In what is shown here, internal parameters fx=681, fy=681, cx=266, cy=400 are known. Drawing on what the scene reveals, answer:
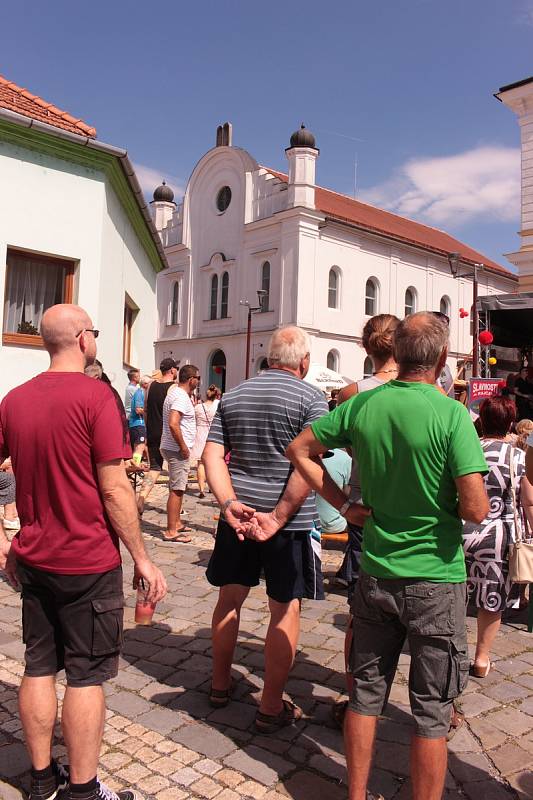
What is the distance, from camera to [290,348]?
11.6ft

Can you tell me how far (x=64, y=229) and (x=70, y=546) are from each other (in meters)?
8.06

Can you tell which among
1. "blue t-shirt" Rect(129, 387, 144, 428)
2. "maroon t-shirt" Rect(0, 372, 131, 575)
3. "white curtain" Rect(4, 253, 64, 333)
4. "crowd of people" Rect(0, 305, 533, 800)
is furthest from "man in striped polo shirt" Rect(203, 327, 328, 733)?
"blue t-shirt" Rect(129, 387, 144, 428)

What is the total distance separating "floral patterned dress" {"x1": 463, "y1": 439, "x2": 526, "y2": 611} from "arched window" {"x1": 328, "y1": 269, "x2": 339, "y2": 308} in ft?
101

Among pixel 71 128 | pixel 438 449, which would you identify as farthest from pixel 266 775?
pixel 71 128

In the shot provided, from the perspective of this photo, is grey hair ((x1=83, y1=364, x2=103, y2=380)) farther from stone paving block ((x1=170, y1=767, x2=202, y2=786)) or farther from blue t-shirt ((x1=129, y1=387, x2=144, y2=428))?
blue t-shirt ((x1=129, y1=387, x2=144, y2=428))

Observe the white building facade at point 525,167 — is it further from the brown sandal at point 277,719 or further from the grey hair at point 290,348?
the brown sandal at point 277,719

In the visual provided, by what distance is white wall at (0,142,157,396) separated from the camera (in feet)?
30.4

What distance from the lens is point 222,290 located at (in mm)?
38250

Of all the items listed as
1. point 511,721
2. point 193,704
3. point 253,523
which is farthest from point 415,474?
point 193,704

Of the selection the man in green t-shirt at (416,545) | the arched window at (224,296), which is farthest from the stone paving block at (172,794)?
the arched window at (224,296)

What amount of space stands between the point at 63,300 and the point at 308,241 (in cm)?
2475

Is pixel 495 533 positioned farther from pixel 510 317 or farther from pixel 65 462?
pixel 510 317

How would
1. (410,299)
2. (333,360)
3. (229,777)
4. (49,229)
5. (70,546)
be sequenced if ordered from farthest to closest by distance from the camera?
(410,299)
(333,360)
(49,229)
(229,777)
(70,546)

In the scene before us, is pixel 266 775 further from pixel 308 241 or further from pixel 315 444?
pixel 308 241
